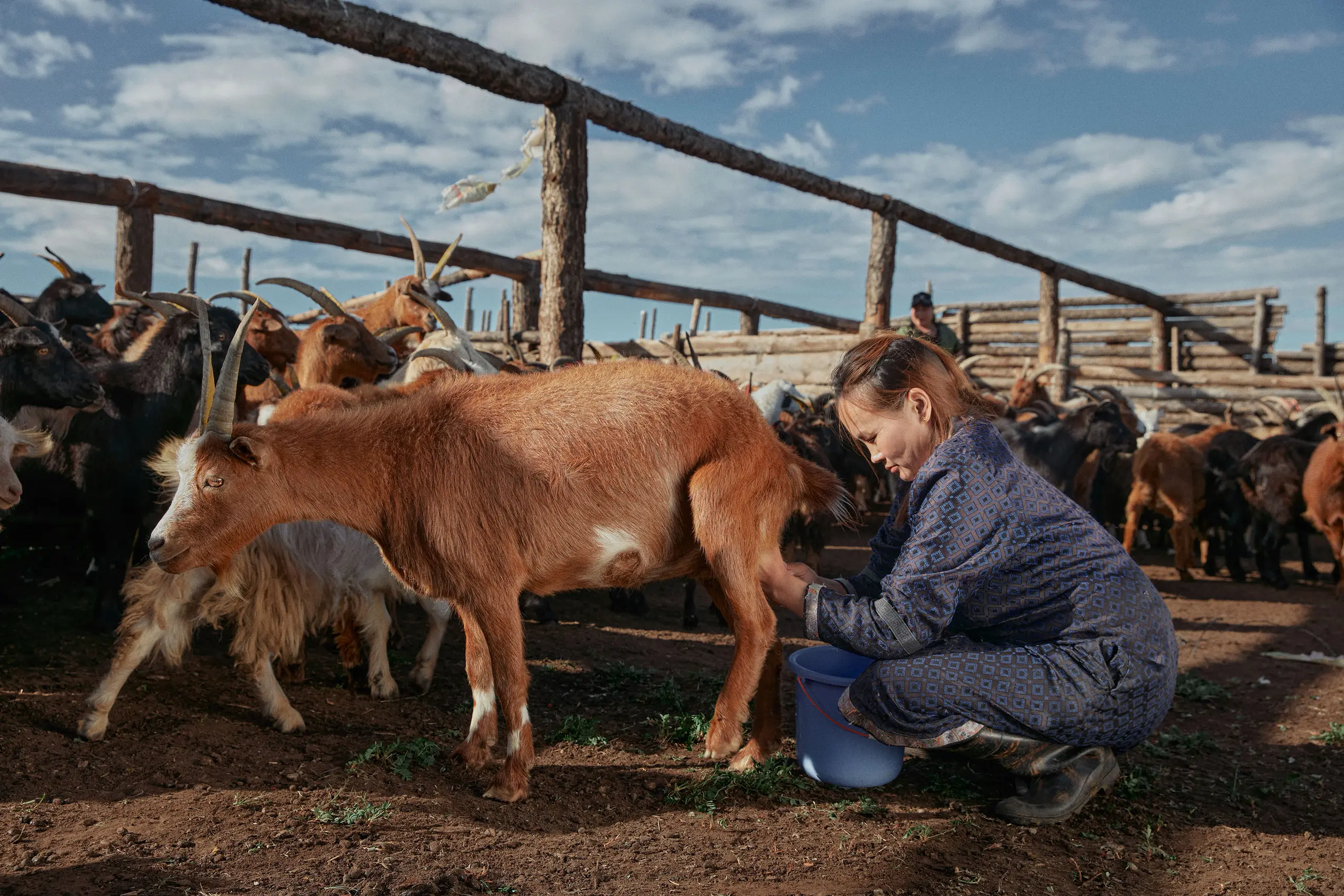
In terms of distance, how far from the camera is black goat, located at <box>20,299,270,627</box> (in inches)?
→ 214

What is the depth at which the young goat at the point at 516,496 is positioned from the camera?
130 inches

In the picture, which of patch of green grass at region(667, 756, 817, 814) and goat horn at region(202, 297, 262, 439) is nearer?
goat horn at region(202, 297, 262, 439)

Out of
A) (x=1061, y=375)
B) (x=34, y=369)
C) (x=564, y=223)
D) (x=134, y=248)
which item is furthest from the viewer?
(x=1061, y=375)

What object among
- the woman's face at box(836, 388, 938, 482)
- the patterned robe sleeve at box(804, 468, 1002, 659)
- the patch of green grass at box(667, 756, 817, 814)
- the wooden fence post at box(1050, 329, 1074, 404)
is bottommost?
the patch of green grass at box(667, 756, 817, 814)

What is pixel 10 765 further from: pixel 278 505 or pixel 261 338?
pixel 261 338

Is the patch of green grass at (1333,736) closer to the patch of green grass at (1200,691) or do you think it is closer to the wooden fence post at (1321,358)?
the patch of green grass at (1200,691)

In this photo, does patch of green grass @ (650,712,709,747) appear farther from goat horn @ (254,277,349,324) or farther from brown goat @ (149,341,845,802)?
goat horn @ (254,277,349,324)

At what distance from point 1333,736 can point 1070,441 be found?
5.04 metres

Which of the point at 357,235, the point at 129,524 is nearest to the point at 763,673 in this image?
the point at 129,524

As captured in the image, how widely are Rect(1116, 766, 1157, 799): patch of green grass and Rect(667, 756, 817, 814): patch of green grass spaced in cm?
122

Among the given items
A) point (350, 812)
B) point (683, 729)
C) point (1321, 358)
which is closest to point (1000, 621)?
point (683, 729)

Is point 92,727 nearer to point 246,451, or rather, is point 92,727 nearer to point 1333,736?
point 246,451

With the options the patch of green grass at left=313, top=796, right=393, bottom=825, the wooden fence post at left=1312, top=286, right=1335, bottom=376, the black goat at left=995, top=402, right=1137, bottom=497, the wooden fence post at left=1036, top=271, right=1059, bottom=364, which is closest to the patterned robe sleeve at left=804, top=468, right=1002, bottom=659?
the patch of green grass at left=313, top=796, right=393, bottom=825

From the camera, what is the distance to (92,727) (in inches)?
147
